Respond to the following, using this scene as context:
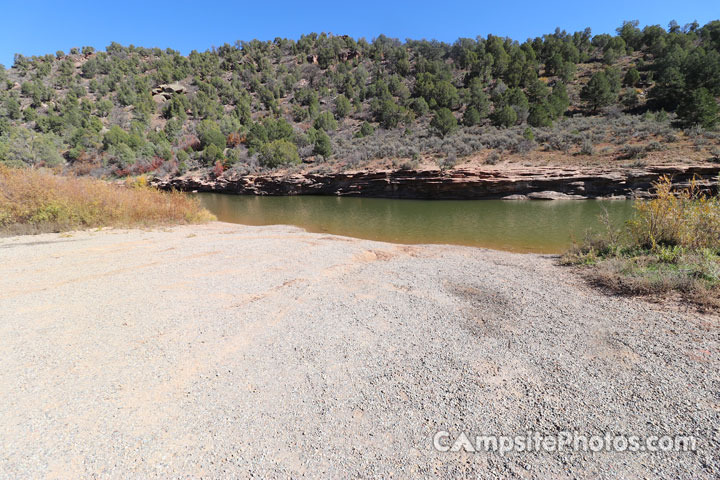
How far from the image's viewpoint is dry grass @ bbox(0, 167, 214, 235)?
862cm

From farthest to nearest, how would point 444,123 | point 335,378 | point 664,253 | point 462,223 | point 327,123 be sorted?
point 327,123 < point 444,123 < point 462,223 < point 664,253 < point 335,378

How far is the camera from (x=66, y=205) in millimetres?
9070

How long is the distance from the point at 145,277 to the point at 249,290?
2.01 metres

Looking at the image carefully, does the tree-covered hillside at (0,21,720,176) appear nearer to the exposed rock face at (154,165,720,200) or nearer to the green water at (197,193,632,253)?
the exposed rock face at (154,165,720,200)

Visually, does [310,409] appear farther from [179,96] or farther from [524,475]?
[179,96]

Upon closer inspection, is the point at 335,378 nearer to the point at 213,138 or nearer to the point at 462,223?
the point at 462,223

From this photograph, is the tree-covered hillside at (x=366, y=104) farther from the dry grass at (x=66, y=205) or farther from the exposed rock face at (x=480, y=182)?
the dry grass at (x=66, y=205)

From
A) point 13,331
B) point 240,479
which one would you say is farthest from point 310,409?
point 13,331

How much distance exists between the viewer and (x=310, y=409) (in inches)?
91.4

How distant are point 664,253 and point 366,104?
5281 cm

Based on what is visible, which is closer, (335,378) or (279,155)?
(335,378)

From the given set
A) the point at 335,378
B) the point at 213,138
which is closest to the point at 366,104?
the point at 213,138

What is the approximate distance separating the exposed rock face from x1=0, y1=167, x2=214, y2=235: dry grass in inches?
787

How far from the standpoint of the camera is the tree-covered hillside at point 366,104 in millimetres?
29203
